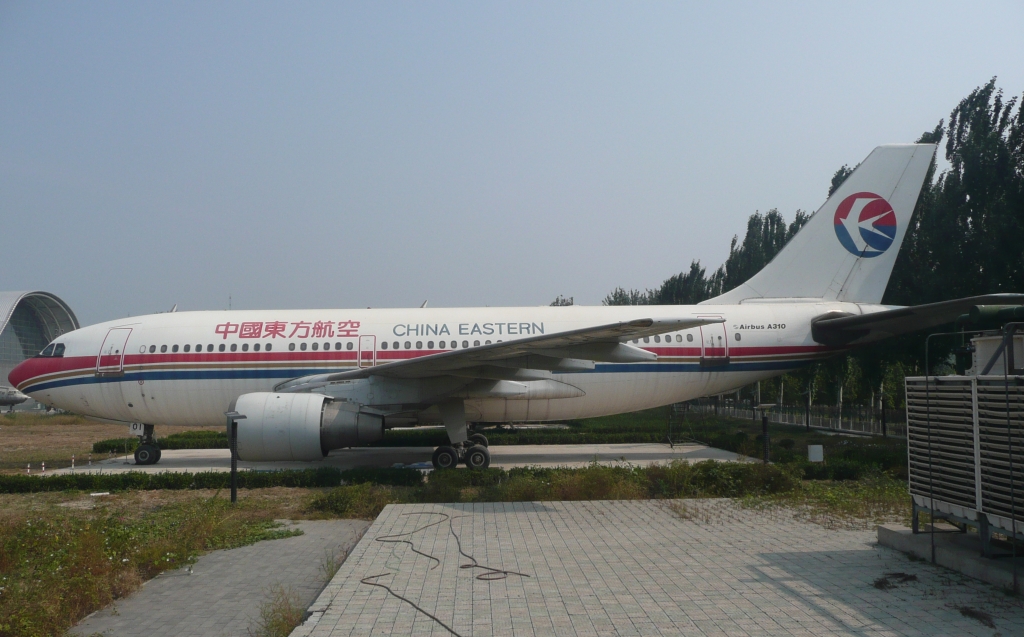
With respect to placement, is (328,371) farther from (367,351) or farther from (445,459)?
(445,459)

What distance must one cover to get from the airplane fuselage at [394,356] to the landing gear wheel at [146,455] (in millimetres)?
942

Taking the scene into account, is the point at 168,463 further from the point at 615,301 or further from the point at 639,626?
the point at 615,301

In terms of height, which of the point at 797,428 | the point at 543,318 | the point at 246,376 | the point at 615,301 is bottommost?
the point at 797,428

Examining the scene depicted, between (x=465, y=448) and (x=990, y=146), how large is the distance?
16003 millimetres

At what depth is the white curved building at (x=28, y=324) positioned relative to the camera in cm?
6079

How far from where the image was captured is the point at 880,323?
15359 millimetres

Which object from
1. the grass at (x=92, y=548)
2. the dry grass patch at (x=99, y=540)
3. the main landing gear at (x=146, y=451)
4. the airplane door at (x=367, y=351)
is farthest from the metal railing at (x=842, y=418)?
the main landing gear at (x=146, y=451)

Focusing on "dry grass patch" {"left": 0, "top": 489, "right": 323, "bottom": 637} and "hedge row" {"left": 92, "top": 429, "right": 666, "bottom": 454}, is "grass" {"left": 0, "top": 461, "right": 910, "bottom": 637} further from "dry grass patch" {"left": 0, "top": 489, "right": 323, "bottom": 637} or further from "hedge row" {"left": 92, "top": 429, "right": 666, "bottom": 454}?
"hedge row" {"left": 92, "top": 429, "right": 666, "bottom": 454}

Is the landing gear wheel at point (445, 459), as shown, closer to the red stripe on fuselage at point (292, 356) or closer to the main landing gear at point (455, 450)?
the main landing gear at point (455, 450)

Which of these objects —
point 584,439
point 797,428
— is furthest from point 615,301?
point 584,439

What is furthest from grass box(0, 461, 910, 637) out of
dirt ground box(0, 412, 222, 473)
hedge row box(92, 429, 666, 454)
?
hedge row box(92, 429, 666, 454)

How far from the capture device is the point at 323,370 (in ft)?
52.6

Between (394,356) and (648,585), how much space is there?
35.8 feet

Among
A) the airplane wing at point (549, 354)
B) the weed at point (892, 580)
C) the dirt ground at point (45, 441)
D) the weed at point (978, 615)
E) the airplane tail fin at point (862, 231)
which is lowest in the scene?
the dirt ground at point (45, 441)
